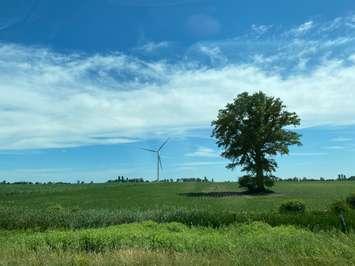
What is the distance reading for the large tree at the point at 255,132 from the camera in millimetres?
76688

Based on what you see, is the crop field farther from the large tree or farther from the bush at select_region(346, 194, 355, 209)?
the large tree

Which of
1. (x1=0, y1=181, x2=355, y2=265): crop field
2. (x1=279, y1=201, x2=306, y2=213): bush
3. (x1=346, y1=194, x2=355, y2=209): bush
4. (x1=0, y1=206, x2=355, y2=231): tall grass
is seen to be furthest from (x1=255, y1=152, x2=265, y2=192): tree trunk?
(x1=0, y1=181, x2=355, y2=265): crop field

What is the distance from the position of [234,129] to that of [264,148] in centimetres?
436

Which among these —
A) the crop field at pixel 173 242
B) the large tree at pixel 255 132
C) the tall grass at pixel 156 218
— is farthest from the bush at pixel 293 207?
the large tree at pixel 255 132

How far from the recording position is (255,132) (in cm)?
7606

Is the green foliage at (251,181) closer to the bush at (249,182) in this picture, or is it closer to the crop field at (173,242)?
the bush at (249,182)

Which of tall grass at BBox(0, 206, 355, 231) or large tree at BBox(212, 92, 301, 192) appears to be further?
large tree at BBox(212, 92, 301, 192)

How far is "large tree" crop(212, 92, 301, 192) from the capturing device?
76.7 metres

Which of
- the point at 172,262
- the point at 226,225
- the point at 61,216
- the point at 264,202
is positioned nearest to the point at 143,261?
the point at 172,262

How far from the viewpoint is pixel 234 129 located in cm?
7725

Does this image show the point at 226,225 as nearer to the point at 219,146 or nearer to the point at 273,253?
the point at 273,253

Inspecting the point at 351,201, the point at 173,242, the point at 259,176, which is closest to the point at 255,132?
the point at 259,176

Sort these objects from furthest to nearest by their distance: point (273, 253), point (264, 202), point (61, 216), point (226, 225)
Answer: point (264, 202), point (61, 216), point (226, 225), point (273, 253)

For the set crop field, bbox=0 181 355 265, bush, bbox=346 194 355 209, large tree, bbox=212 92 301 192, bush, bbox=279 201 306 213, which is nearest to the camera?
crop field, bbox=0 181 355 265
